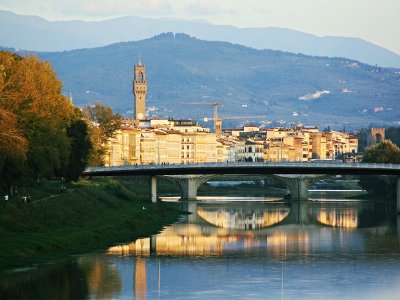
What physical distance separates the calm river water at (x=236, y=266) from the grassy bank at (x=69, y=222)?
49.7 inches

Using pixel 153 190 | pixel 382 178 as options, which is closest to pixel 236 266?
pixel 153 190

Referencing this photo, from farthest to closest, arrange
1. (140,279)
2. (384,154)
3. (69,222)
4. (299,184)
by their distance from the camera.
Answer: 1. (384,154)
2. (299,184)
3. (69,222)
4. (140,279)

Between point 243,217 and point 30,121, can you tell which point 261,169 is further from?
point 30,121

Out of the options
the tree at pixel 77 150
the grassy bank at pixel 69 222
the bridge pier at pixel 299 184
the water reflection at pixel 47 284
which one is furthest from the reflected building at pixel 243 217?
the water reflection at pixel 47 284

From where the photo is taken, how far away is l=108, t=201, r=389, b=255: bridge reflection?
67.7 metres

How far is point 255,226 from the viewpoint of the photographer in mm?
86312

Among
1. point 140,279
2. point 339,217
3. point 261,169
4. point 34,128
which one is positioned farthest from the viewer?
point 261,169

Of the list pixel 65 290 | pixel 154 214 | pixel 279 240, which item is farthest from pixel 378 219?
pixel 65 290

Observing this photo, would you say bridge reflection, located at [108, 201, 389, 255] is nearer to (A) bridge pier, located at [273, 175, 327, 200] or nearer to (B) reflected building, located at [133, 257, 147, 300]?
(B) reflected building, located at [133, 257, 147, 300]

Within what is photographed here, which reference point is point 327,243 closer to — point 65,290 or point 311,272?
point 311,272

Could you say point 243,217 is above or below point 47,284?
above

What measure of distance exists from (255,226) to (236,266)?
92.6 feet

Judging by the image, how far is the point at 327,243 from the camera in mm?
71438

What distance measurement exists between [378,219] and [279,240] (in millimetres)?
21127
